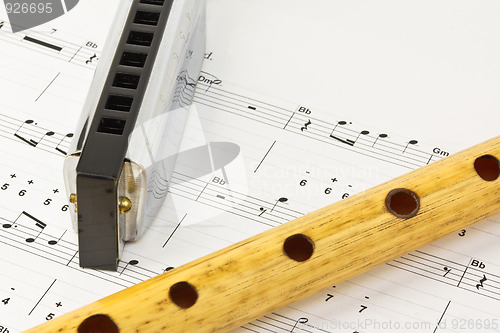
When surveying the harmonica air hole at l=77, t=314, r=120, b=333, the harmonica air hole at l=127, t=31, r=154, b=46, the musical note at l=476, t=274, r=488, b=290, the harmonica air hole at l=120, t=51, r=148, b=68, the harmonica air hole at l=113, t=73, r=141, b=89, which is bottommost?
the harmonica air hole at l=77, t=314, r=120, b=333

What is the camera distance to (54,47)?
46.2 inches

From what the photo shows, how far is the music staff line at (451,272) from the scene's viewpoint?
0.98 m

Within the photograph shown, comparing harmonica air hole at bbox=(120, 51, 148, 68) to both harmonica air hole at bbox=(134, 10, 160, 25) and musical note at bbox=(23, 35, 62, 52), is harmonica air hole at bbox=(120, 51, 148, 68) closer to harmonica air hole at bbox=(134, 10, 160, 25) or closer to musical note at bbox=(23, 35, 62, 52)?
harmonica air hole at bbox=(134, 10, 160, 25)

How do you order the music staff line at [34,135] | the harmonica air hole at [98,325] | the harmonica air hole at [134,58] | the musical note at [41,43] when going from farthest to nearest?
the musical note at [41,43] → the music staff line at [34,135] → the harmonica air hole at [134,58] → the harmonica air hole at [98,325]

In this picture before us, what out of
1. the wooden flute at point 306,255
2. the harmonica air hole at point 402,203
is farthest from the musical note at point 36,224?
the harmonica air hole at point 402,203

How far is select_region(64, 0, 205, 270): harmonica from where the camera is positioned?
34.5 inches

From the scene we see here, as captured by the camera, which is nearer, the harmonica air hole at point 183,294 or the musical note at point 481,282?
the harmonica air hole at point 183,294

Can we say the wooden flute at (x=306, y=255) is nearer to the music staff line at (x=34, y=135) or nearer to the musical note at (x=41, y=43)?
the music staff line at (x=34, y=135)

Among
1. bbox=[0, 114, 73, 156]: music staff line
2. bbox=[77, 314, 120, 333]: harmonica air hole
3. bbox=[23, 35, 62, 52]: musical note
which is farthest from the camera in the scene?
bbox=[23, 35, 62, 52]: musical note

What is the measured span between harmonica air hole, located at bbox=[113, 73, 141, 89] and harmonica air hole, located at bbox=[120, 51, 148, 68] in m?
0.02

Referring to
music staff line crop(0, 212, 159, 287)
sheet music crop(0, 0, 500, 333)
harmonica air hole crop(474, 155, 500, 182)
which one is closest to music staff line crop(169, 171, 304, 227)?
sheet music crop(0, 0, 500, 333)

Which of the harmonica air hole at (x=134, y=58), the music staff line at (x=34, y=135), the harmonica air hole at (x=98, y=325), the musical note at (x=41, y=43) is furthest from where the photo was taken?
the musical note at (x=41, y=43)

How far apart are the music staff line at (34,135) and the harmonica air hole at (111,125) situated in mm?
178

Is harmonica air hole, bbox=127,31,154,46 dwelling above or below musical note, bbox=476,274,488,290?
above
